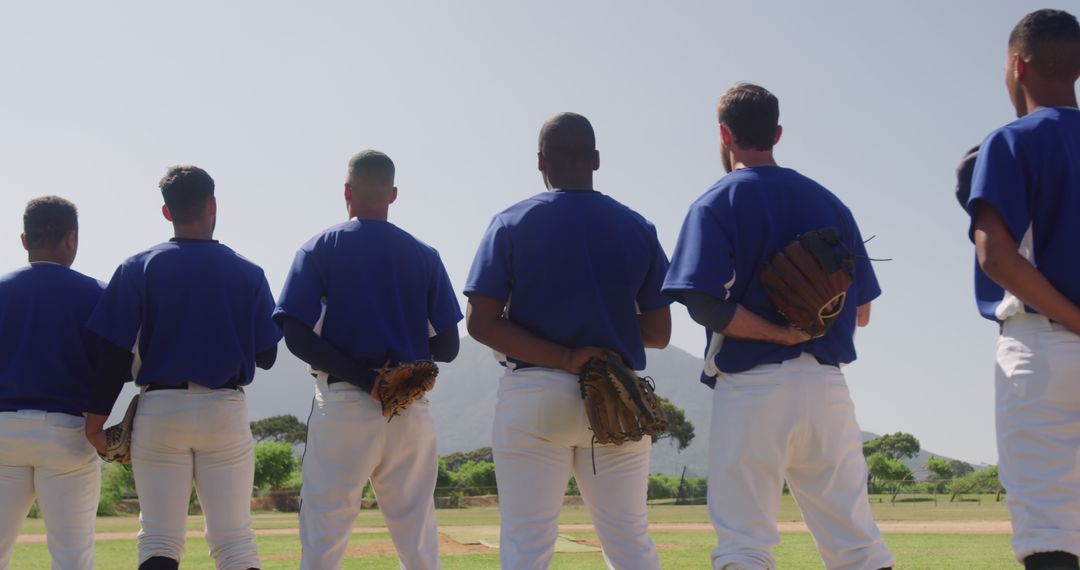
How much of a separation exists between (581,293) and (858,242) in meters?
1.25

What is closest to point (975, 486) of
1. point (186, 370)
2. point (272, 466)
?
point (272, 466)

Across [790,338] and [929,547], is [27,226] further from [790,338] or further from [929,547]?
[929,547]

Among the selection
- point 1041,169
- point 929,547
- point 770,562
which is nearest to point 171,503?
point 770,562

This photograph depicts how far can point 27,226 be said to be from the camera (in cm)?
627

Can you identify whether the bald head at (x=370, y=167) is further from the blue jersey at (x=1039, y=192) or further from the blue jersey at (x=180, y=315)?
the blue jersey at (x=1039, y=192)

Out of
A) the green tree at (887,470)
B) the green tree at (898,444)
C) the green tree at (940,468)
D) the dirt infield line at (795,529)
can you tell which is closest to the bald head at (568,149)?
the dirt infield line at (795,529)

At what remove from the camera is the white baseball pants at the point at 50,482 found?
573 cm

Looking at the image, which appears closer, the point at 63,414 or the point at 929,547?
the point at 63,414

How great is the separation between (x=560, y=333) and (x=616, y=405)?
1.45 ft

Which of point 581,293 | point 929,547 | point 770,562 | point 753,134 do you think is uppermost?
point 753,134

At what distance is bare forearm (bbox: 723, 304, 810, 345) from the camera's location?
4215mm

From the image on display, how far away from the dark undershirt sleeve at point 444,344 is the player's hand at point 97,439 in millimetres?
Answer: 1829

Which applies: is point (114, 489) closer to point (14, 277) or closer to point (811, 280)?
point (14, 277)

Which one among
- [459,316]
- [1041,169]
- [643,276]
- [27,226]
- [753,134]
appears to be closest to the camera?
[1041,169]
